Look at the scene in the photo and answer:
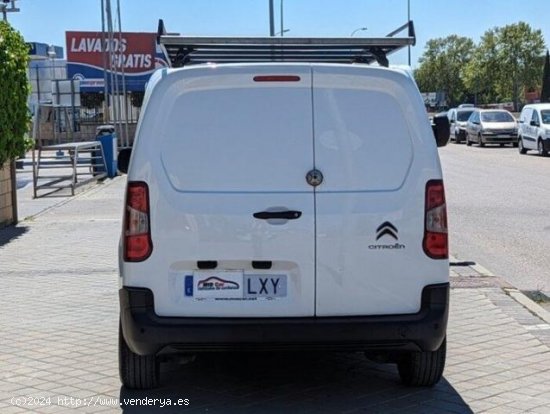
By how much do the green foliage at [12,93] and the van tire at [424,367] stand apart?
8971 millimetres

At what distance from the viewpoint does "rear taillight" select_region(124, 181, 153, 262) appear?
4.43m

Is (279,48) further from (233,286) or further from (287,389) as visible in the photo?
(287,389)

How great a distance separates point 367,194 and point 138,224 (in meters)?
1.25

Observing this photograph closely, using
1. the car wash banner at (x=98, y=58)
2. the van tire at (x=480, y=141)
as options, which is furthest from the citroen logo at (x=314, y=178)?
the car wash banner at (x=98, y=58)

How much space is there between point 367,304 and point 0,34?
32.1ft

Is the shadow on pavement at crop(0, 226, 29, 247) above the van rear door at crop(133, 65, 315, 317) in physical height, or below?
below

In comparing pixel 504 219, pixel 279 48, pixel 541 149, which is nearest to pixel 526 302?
pixel 279 48

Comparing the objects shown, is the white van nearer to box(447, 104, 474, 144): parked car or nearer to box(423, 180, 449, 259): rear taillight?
box(423, 180, 449, 259): rear taillight

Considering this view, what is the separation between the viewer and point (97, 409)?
190 inches

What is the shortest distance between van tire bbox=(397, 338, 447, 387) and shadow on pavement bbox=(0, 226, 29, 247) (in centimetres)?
807

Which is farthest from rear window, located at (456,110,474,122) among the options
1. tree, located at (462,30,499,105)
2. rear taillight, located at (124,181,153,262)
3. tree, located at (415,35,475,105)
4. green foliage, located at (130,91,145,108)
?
tree, located at (415,35,475,105)

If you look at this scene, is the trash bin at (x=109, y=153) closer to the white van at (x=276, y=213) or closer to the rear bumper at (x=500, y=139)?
the rear bumper at (x=500, y=139)

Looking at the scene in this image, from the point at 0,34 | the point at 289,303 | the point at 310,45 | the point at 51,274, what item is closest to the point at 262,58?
the point at 310,45

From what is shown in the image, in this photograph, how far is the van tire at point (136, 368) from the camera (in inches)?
193
